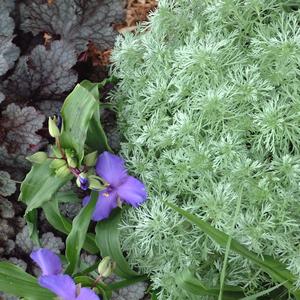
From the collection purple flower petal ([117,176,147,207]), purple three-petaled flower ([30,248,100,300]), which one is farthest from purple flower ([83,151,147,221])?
purple three-petaled flower ([30,248,100,300])

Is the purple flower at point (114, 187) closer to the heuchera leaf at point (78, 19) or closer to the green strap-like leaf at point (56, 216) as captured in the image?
the green strap-like leaf at point (56, 216)

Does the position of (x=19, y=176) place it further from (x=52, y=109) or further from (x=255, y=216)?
(x=255, y=216)

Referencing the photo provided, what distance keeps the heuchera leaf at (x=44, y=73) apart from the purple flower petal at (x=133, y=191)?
36 centimetres

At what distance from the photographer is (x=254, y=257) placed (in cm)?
146

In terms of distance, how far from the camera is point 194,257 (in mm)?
1582

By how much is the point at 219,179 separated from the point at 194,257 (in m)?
0.22

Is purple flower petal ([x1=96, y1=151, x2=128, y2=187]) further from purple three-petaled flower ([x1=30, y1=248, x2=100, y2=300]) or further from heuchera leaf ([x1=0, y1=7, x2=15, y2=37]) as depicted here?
heuchera leaf ([x1=0, y1=7, x2=15, y2=37])

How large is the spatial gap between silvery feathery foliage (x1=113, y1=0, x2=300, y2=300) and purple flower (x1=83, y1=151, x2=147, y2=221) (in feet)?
0.12

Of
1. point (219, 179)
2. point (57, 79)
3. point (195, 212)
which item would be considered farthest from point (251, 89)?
point (57, 79)

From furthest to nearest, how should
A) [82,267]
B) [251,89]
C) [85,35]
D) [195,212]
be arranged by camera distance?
[85,35] < [82,267] < [195,212] < [251,89]

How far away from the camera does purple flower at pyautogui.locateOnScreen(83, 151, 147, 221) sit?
5.26 ft

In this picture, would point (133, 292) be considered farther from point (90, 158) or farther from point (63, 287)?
point (90, 158)

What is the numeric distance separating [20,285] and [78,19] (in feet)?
2.69

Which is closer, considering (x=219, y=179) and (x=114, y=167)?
(x=219, y=179)
